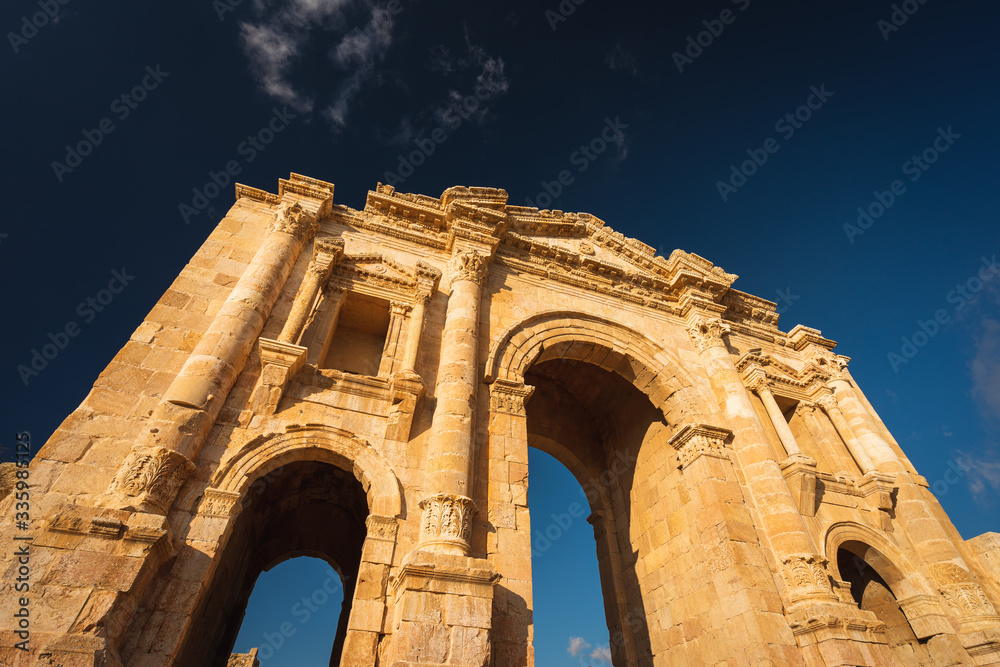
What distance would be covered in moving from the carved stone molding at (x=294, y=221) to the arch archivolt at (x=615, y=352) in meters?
5.13

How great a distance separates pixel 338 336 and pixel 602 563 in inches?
372

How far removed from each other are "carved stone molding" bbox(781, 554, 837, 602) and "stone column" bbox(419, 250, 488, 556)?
6.14 m

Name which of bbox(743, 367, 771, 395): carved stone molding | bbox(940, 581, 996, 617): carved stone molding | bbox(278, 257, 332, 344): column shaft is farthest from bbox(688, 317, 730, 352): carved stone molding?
bbox(278, 257, 332, 344): column shaft

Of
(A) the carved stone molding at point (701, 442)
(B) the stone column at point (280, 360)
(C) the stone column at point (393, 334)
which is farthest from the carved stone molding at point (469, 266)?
(A) the carved stone molding at point (701, 442)

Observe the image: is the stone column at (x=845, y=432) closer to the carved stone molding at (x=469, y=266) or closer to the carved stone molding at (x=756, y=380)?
the carved stone molding at (x=756, y=380)

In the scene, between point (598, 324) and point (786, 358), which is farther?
point (786, 358)

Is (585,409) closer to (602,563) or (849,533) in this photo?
(602,563)

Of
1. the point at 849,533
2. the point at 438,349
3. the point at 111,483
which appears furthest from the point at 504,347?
the point at 849,533

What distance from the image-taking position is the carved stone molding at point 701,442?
11.0 m

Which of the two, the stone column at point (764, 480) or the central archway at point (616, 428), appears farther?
the central archway at point (616, 428)

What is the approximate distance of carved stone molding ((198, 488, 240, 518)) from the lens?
7125 mm

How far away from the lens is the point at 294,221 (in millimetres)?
11086

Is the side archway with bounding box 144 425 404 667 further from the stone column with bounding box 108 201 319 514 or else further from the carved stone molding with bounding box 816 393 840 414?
the carved stone molding with bounding box 816 393 840 414

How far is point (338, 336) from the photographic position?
37.7 feet
